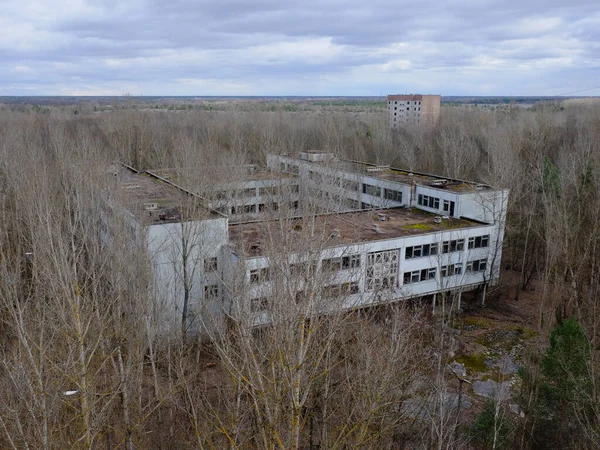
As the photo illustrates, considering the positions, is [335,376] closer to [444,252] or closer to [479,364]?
[479,364]

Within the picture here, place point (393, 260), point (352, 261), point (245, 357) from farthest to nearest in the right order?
point (393, 260), point (352, 261), point (245, 357)

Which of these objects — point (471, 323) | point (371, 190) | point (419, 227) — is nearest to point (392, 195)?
point (371, 190)

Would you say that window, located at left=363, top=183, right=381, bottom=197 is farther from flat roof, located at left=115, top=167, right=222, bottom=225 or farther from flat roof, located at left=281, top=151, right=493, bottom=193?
flat roof, located at left=115, top=167, right=222, bottom=225

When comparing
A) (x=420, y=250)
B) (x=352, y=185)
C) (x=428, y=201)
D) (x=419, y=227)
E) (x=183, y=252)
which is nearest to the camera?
(x=183, y=252)

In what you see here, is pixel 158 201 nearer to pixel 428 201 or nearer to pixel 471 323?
pixel 428 201

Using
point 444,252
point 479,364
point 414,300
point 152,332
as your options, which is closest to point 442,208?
point 444,252

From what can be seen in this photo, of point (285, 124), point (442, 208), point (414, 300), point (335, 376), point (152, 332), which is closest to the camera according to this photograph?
point (152, 332)

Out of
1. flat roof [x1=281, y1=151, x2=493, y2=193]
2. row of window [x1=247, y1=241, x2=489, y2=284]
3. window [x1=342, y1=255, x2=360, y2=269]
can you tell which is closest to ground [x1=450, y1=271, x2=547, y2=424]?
row of window [x1=247, y1=241, x2=489, y2=284]
